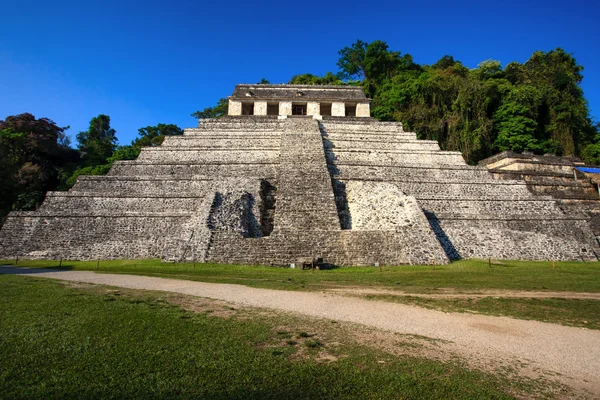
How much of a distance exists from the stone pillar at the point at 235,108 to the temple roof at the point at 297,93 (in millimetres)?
431

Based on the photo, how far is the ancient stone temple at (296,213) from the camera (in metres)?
12.2

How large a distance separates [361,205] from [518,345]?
11.4 metres

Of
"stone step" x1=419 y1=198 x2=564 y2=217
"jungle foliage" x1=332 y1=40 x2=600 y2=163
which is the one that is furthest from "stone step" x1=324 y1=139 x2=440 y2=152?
"jungle foliage" x1=332 y1=40 x2=600 y2=163

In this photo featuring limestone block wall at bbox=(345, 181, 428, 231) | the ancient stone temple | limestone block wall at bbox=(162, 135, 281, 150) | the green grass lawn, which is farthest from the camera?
limestone block wall at bbox=(162, 135, 281, 150)

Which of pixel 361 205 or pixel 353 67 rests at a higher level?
pixel 353 67

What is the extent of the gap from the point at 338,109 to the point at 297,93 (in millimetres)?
4198

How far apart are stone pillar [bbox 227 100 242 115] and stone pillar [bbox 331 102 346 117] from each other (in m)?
8.30

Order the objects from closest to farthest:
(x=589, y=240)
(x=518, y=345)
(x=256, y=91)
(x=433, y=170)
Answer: (x=518, y=345), (x=589, y=240), (x=433, y=170), (x=256, y=91)

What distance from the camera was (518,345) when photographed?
446 centimetres

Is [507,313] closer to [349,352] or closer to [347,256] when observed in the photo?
[349,352]

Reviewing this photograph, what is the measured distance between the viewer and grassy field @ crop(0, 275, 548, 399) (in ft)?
9.86

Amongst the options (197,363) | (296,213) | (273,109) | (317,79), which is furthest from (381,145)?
(317,79)

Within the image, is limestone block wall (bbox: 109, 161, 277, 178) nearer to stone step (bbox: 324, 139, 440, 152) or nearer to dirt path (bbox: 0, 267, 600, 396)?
stone step (bbox: 324, 139, 440, 152)

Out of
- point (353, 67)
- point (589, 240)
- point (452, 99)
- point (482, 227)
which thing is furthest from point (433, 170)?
point (353, 67)
